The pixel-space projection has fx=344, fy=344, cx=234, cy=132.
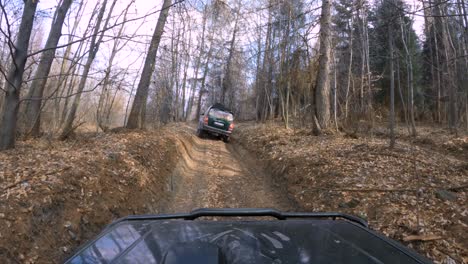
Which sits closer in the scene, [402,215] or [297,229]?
[297,229]

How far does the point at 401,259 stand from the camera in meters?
1.73

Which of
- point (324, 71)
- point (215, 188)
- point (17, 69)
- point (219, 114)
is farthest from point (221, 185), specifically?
point (219, 114)

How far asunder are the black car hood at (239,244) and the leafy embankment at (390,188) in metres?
3.42

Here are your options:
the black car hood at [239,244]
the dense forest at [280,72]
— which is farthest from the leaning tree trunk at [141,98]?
the black car hood at [239,244]

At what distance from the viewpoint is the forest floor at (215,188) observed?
15.8 ft

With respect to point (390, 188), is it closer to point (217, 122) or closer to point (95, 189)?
point (95, 189)

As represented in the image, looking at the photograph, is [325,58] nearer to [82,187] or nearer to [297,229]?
[82,187]

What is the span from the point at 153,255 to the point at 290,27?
61.0ft

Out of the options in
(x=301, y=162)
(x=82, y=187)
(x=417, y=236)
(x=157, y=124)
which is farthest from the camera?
(x=157, y=124)

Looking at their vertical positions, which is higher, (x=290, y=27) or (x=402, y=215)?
(x=290, y=27)

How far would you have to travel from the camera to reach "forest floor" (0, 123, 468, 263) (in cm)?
480

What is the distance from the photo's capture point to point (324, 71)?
13766 mm

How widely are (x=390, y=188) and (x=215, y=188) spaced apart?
15.2ft

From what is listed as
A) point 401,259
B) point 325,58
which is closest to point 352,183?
point 401,259
